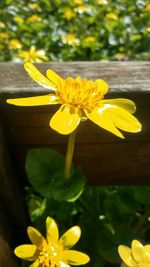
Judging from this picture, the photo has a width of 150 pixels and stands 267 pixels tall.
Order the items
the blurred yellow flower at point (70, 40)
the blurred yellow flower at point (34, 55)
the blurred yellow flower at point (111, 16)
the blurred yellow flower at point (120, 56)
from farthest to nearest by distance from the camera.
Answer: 1. the blurred yellow flower at point (111, 16)
2. the blurred yellow flower at point (70, 40)
3. the blurred yellow flower at point (120, 56)
4. the blurred yellow flower at point (34, 55)

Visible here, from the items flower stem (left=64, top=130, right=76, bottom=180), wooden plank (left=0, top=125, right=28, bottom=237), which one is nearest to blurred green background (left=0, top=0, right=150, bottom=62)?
wooden plank (left=0, top=125, right=28, bottom=237)

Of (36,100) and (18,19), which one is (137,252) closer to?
(36,100)

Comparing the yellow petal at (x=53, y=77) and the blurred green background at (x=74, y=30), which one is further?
the blurred green background at (x=74, y=30)

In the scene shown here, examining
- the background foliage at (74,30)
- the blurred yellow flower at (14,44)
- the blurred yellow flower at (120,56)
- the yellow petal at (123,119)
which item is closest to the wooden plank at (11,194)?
the yellow petal at (123,119)

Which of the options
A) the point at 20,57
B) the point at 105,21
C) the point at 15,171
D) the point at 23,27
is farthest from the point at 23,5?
the point at 15,171

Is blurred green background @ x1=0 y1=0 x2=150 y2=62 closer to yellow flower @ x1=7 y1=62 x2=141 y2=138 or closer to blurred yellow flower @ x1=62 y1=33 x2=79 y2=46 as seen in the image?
blurred yellow flower @ x1=62 y1=33 x2=79 y2=46

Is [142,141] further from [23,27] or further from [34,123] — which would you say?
[23,27]

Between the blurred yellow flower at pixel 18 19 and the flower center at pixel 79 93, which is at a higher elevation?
the flower center at pixel 79 93

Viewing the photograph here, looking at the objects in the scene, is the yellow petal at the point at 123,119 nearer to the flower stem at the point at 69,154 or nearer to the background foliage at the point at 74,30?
the flower stem at the point at 69,154
